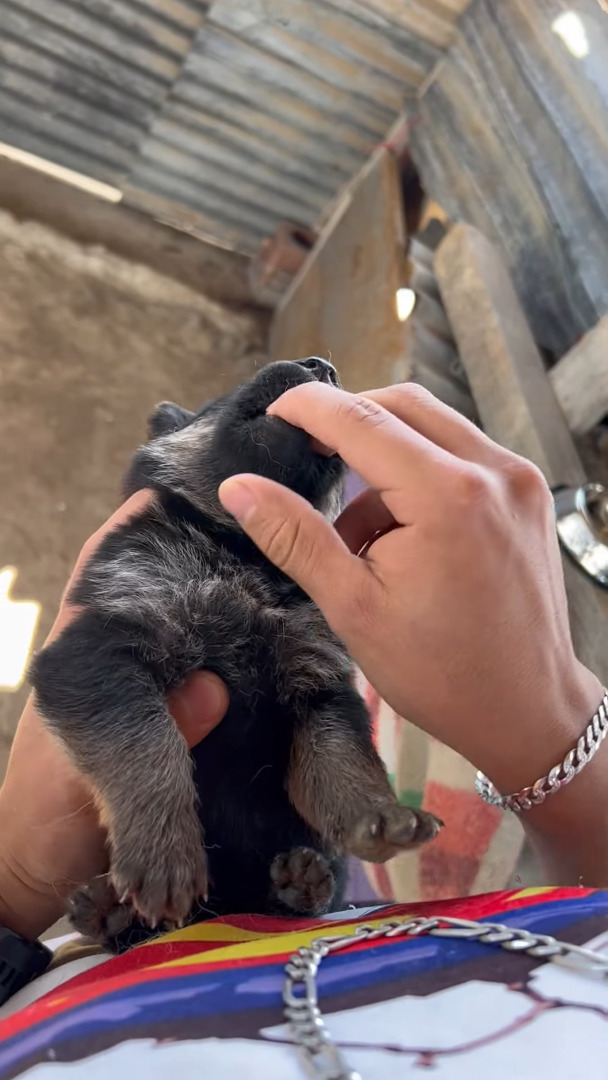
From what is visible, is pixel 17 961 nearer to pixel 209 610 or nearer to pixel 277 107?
pixel 209 610

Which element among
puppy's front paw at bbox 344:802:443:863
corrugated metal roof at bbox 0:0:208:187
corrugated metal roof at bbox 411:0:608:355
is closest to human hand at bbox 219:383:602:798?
puppy's front paw at bbox 344:802:443:863

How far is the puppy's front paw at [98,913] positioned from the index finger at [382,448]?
3.78ft

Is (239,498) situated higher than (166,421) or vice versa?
(239,498)

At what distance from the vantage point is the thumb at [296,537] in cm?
155

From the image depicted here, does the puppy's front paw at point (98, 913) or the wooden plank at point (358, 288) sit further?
the wooden plank at point (358, 288)

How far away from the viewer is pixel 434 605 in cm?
147

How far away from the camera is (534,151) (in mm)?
4070

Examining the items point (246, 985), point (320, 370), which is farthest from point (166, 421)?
point (246, 985)

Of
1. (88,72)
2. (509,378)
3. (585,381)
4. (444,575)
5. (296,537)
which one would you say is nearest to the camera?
(444,575)

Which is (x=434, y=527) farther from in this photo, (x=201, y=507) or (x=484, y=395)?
(x=484, y=395)

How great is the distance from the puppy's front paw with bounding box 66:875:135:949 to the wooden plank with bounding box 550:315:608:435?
277cm

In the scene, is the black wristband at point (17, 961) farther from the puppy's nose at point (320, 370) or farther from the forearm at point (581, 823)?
the puppy's nose at point (320, 370)

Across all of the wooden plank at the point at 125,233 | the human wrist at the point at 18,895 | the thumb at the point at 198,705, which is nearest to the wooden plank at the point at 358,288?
the wooden plank at the point at 125,233

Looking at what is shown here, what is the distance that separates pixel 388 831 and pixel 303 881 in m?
0.27
